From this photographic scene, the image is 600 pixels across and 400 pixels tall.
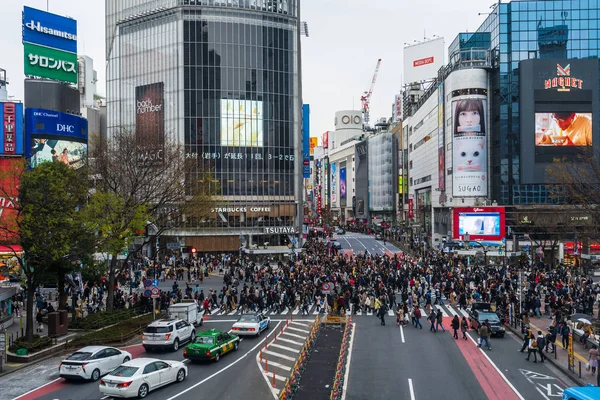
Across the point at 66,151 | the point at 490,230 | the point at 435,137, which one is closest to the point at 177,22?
the point at 66,151

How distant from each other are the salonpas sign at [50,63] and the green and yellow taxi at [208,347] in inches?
2152

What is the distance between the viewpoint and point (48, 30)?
216 feet

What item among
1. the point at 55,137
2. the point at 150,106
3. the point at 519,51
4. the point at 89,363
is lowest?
the point at 89,363

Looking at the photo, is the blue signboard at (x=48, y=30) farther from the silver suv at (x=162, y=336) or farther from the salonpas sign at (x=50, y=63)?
the silver suv at (x=162, y=336)

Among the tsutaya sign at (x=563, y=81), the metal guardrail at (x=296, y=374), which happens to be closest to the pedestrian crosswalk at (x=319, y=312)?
the metal guardrail at (x=296, y=374)

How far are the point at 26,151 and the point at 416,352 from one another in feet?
176

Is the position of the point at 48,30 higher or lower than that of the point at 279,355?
higher

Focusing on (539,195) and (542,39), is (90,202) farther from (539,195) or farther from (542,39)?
(542,39)

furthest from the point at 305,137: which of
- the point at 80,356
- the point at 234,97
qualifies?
the point at 80,356

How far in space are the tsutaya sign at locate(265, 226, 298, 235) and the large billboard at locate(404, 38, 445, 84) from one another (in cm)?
5562

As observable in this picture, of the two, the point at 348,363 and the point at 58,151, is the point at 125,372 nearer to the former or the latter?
the point at 348,363

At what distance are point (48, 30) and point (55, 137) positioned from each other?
1315cm

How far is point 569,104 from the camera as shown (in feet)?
242

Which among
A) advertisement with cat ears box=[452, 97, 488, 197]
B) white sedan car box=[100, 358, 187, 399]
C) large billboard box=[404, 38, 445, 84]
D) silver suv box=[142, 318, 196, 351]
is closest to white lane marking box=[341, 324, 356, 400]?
white sedan car box=[100, 358, 187, 399]
